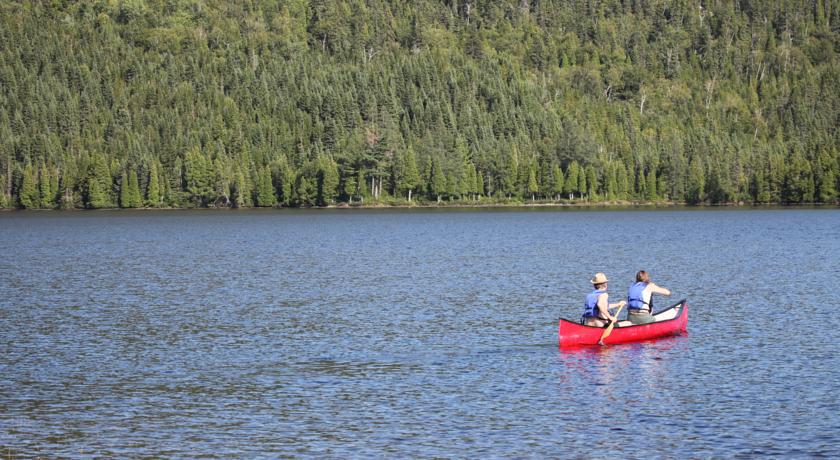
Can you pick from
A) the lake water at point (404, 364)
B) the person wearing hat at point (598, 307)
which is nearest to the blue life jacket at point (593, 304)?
the person wearing hat at point (598, 307)

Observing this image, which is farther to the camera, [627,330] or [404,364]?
[627,330]

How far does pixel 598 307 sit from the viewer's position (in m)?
40.6

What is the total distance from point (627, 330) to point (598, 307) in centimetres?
172

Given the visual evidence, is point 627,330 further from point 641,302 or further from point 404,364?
point 404,364

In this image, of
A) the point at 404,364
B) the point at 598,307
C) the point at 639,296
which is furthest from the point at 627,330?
the point at 404,364

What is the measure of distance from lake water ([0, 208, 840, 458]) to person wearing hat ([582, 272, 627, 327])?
3.90 feet

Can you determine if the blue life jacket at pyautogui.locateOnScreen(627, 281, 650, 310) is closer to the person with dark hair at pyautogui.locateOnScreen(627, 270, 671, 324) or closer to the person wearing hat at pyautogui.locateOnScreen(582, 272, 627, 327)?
the person with dark hair at pyautogui.locateOnScreen(627, 270, 671, 324)

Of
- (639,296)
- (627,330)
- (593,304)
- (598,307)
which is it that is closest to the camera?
(598,307)

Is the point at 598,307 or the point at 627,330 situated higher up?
the point at 598,307

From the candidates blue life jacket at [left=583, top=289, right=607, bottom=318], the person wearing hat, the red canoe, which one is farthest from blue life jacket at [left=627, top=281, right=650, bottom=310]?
blue life jacket at [left=583, top=289, right=607, bottom=318]

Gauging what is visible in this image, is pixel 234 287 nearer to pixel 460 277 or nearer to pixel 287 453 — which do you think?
pixel 460 277

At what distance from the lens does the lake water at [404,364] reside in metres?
27.3

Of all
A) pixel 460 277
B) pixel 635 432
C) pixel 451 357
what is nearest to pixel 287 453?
pixel 635 432

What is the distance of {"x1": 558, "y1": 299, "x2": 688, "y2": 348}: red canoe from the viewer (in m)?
39.9
